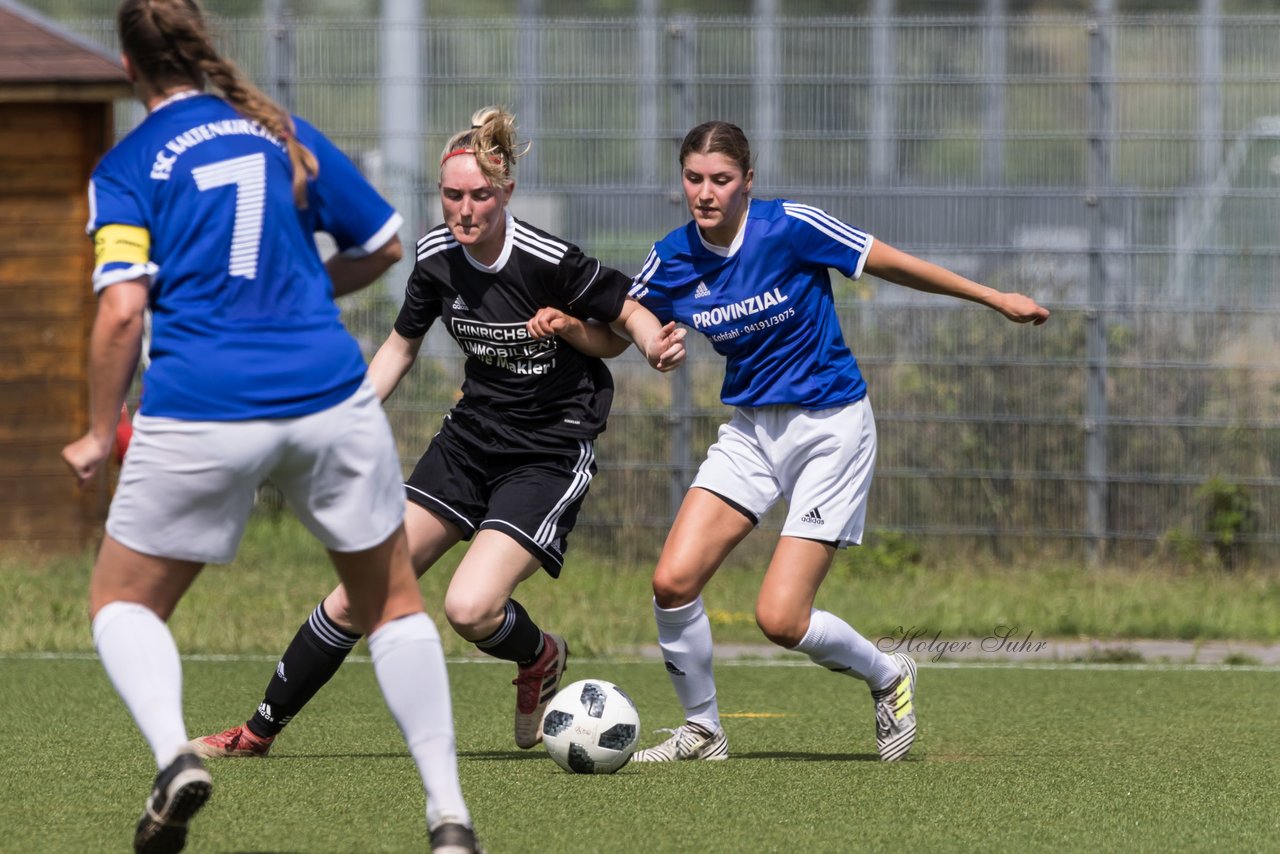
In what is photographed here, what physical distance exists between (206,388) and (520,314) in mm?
2074

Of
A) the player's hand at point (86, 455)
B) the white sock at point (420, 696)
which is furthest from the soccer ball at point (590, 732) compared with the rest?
the player's hand at point (86, 455)

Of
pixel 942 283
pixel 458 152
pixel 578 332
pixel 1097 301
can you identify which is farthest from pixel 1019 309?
pixel 1097 301

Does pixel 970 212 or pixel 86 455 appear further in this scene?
pixel 970 212

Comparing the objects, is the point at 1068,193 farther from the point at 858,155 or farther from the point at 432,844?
the point at 432,844

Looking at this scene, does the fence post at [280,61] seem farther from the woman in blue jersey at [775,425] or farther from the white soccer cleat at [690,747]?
the white soccer cleat at [690,747]

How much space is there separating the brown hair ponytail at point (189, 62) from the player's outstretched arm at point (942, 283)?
2.40 meters

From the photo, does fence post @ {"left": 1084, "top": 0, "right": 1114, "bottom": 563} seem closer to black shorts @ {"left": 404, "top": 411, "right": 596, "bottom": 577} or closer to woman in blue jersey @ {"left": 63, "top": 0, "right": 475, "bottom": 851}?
black shorts @ {"left": 404, "top": 411, "right": 596, "bottom": 577}

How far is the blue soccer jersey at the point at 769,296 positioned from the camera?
19.1ft

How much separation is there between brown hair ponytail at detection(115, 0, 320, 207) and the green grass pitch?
1.60 m

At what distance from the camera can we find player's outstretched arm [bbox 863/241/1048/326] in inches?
224

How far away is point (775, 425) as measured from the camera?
596 cm

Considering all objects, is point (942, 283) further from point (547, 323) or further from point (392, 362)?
point (392, 362)

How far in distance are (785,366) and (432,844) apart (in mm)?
2528

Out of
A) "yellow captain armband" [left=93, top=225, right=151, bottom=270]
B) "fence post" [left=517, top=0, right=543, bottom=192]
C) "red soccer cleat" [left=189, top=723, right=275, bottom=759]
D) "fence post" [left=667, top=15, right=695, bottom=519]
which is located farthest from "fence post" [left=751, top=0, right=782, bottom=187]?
"yellow captain armband" [left=93, top=225, right=151, bottom=270]
